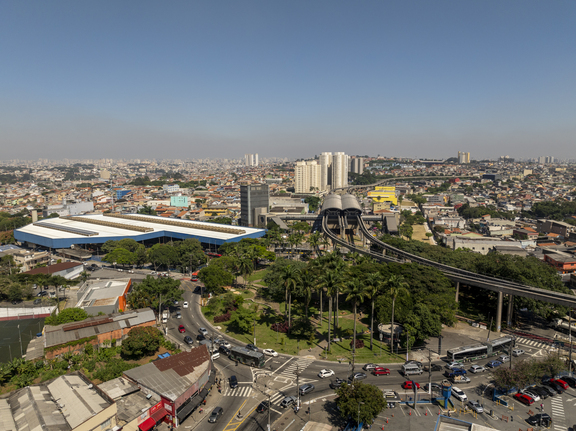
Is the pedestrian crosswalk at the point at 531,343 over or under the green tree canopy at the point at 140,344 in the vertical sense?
under

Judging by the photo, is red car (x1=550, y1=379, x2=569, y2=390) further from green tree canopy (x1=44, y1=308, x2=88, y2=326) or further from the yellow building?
the yellow building

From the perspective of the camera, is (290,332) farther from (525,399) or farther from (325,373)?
(525,399)

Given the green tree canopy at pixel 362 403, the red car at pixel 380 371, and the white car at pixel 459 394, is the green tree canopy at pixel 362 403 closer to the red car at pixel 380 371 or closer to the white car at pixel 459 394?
the red car at pixel 380 371

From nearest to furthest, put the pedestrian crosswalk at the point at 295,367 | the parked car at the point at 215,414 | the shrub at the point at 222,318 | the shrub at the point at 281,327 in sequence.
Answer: the parked car at the point at 215,414 < the pedestrian crosswalk at the point at 295,367 < the shrub at the point at 281,327 < the shrub at the point at 222,318

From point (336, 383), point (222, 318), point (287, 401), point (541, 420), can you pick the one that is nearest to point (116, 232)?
point (222, 318)

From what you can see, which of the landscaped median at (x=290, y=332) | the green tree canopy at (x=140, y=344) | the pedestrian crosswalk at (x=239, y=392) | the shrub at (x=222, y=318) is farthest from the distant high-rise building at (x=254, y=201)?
the pedestrian crosswalk at (x=239, y=392)

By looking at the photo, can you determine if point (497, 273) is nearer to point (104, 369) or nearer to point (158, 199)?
point (104, 369)
